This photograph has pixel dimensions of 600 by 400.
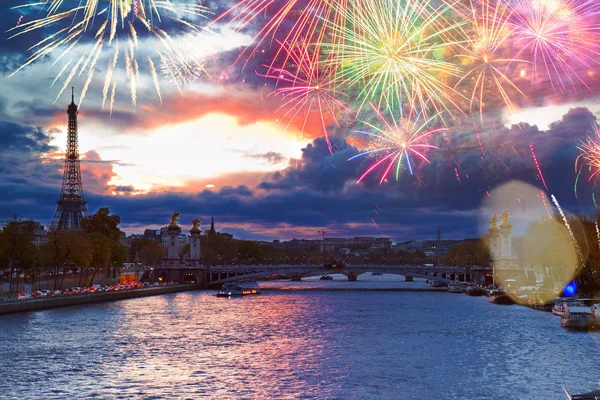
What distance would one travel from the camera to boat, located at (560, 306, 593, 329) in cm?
5547

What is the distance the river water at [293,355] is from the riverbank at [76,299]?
4.33ft

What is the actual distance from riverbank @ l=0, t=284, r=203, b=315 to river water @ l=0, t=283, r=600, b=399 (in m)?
1.32

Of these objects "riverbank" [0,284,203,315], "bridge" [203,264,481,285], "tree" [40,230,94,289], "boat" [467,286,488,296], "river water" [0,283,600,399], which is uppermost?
"tree" [40,230,94,289]

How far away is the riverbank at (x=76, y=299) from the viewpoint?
6488 cm

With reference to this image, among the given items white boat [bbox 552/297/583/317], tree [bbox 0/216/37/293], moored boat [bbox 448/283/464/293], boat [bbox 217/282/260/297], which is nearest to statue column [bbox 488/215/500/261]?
moored boat [bbox 448/283/464/293]

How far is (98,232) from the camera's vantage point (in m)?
106

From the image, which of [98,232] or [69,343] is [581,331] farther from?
[98,232]

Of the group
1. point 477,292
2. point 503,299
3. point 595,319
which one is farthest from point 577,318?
point 477,292

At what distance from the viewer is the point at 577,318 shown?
55844 mm

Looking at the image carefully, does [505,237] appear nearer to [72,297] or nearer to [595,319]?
[595,319]

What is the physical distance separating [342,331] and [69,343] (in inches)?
804

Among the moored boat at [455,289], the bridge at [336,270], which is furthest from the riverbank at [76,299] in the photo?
the moored boat at [455,289]

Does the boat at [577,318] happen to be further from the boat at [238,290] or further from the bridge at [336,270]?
the bridge at [336,270]

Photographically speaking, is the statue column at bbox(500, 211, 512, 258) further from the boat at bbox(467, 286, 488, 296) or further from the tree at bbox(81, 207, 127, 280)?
the tree at bbox(81, 207, 127, 280)
